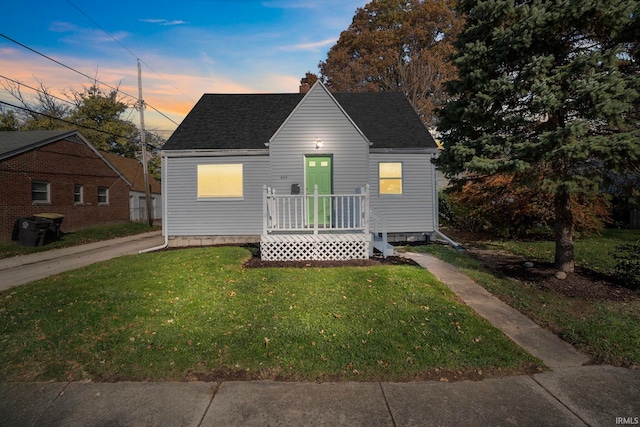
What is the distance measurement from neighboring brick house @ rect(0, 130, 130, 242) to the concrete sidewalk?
52.0 feet

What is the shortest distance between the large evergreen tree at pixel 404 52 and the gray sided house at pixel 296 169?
13786 millimetres

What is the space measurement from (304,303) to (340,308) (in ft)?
1.90

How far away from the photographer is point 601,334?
165 inches

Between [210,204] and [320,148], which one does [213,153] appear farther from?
[320,148]

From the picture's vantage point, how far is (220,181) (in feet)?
39.3

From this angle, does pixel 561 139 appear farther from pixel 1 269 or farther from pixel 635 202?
pixel 1 269

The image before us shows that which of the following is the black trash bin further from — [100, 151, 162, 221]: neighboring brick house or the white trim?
[100, 151, 162, 221]: neighboring brick house

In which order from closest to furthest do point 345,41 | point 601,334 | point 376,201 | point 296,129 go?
point 601,334, point 296,129, point 376,201, point 345,41

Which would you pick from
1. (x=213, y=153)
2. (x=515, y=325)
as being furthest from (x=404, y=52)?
(x=515, y=325)

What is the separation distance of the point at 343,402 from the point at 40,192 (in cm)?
2013

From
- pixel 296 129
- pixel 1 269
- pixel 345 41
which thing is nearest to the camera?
pixel 1 269

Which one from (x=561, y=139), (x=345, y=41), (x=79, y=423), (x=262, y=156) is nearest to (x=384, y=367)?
(x=79, y=423)

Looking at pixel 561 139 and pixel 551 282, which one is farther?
pixel 551 282

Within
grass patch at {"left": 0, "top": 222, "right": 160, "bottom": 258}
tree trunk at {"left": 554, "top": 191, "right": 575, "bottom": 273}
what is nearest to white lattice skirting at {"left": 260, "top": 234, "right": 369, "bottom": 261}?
tree trunk at {"left": 554, "top": 191, "right": 575, "bottom": 273}
